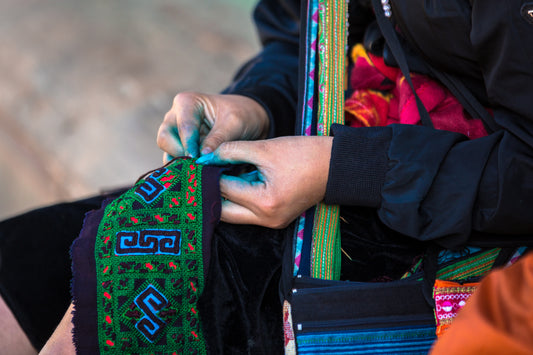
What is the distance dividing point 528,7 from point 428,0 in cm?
17

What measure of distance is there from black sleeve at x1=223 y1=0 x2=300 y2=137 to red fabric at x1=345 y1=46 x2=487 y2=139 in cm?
15


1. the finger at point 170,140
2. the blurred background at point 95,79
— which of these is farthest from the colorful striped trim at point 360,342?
the blurred background at point 95,79

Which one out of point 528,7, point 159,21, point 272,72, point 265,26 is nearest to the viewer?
point 528,7

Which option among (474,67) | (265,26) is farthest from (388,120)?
(265,26)

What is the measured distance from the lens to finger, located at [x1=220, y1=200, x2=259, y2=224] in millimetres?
838

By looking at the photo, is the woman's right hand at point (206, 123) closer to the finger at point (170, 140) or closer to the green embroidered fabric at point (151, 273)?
the finger at point (170, 140)

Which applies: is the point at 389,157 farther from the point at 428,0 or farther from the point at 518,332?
the point at 518,332

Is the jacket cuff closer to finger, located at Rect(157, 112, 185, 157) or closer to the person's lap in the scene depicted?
the person's lap

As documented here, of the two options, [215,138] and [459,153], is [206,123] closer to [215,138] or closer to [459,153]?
[215,138]

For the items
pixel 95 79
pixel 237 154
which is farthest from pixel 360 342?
pixel 95 79

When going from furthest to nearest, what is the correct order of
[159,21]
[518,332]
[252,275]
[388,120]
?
1. [159,21]
2. [388,120]
3. [252,275]
4. [518,332]

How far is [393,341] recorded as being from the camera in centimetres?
77

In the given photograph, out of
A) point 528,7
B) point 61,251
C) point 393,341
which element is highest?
point 528,7

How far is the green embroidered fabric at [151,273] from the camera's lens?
77cm
